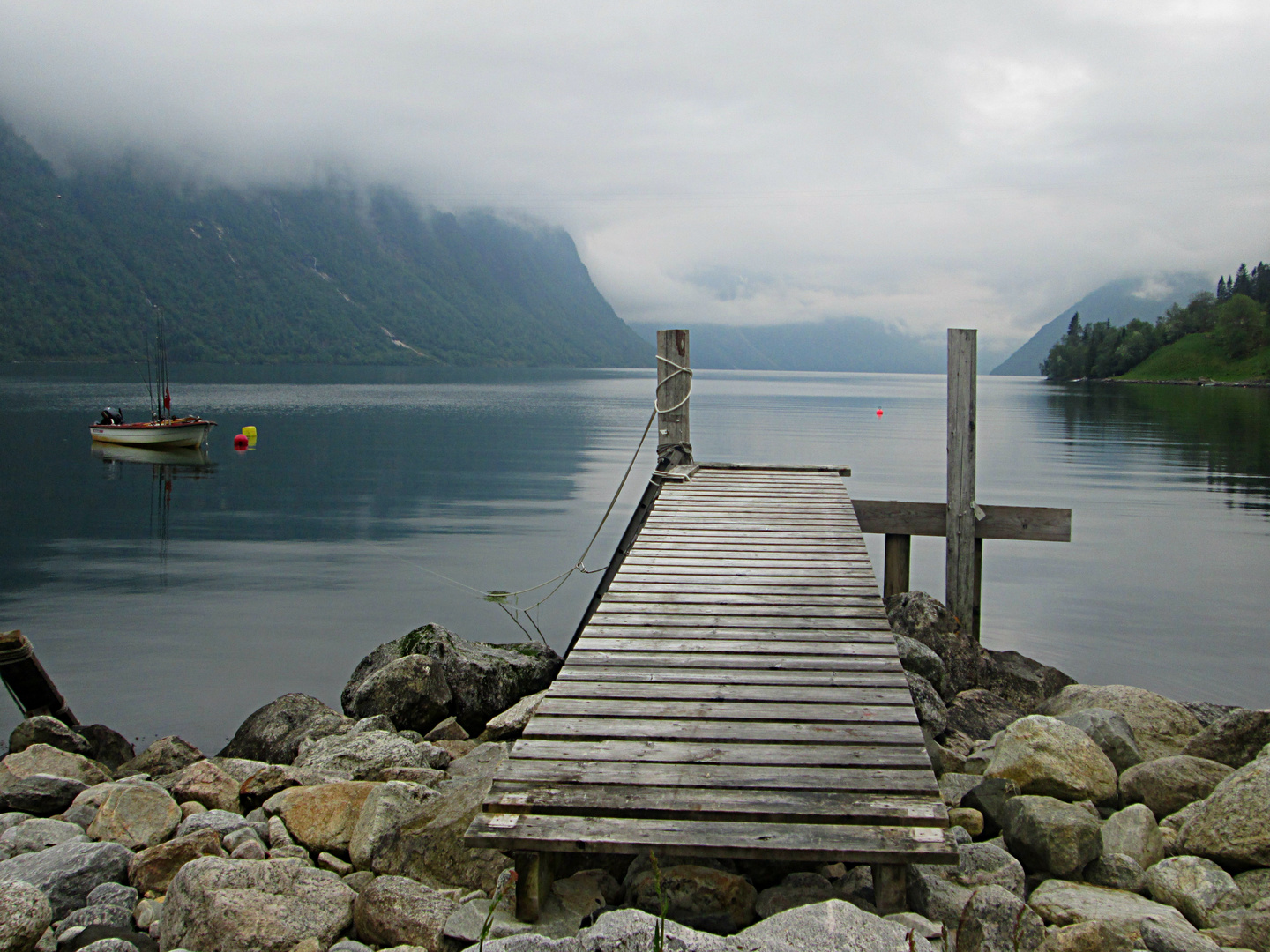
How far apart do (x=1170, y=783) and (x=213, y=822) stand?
6032mm

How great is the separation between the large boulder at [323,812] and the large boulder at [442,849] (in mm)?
438

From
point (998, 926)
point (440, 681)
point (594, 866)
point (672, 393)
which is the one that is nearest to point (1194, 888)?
point (998, 926)

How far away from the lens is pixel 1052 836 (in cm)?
505

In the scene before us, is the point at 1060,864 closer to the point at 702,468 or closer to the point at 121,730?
the point at 702,468

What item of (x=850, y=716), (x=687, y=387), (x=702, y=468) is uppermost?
(x=687, y=387)

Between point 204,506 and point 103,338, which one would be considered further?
point 103,338

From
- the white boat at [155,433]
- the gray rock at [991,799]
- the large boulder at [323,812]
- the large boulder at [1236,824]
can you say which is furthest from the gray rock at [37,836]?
the white boat at [155,433]

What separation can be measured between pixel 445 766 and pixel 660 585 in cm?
225

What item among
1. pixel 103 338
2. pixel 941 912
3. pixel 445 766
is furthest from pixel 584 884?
pixel 103 338

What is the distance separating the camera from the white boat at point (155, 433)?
126 feet

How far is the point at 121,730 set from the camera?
10.2 m

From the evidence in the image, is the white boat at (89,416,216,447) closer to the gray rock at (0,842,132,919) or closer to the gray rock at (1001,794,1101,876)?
the gray rock at (0,842,132,919)

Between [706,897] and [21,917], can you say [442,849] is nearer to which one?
[706,897]

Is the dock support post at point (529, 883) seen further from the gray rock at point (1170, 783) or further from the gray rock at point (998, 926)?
the gray rock at point (1170, 783)
